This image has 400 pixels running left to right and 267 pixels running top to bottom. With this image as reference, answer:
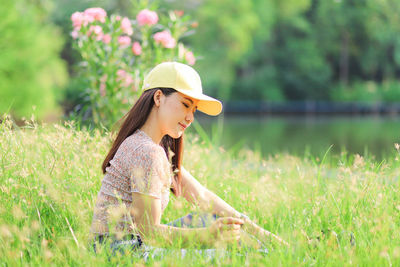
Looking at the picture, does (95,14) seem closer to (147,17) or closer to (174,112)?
(147,17)

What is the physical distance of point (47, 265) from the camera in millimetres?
2178

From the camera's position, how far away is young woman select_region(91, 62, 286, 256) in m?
2.18

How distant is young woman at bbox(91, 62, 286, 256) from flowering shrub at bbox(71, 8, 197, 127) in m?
3.32

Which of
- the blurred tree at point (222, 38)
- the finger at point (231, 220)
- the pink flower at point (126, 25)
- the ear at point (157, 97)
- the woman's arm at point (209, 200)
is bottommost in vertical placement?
the woman's arm at point (209, 200)

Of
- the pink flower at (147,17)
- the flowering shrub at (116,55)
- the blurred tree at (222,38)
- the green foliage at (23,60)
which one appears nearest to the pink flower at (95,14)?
the flowering shrub at (116,55)

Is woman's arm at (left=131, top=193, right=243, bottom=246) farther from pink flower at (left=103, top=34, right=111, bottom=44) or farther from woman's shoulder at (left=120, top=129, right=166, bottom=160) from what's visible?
pink flower at (left=103, top=34, right=111, bottom=44)

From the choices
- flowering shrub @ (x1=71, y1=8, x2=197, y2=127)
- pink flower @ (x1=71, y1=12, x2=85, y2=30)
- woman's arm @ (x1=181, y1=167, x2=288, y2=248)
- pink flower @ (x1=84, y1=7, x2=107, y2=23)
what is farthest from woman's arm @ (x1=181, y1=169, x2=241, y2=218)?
pink flower @ (x1=71, y1=12, x2=85, y2=30)

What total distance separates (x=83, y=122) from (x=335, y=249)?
4.31 m

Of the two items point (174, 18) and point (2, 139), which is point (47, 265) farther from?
point (174, 18)

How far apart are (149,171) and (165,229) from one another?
0.29 metres

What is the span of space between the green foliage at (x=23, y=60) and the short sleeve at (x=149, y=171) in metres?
11.0

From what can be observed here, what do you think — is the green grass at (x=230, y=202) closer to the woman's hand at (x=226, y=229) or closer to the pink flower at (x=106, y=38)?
the woman's hand at (x=226, y=229)

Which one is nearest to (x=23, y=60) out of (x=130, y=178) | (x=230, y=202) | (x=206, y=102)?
(x=230, y=202)

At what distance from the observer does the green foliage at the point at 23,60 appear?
507 inches
